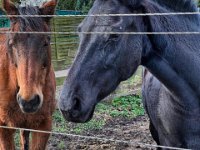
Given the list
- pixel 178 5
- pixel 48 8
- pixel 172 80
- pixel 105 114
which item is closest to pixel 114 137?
pixel 105 114

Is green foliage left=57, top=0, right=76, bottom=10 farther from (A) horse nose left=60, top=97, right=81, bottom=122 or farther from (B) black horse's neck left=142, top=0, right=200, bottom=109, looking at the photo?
(A) horse nose left=60, top=97, right=81, bottom=122

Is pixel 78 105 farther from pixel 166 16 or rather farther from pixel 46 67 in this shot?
pixel 46 67

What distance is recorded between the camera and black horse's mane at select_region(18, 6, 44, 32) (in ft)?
12.3

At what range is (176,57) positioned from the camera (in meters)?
2.72

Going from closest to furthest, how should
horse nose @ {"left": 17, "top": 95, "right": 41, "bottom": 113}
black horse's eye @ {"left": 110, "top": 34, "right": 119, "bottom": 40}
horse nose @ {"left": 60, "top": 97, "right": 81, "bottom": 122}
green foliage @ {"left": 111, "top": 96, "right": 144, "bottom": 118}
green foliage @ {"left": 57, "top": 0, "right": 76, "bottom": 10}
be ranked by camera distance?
horse nose @ {"left": 60, "top": 97, "right": 81, "bottom": 122}, black horse's eye @ {"left": 110, "top": 34, "right": 119, "bottom": 40}, horse nose @ {"left": 17, "top": 95, "right": 41, "bottom": 113}, green foliage @ {"left": 111, "top": 96, "right": 144, "bottom": 118}, green foliage @ {"left": 57, "top": 0, "right": 76, "bottom": 10}

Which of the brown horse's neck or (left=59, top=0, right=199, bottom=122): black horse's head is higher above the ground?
(left=59, top=0, right=199, bottom=122): black horse's head

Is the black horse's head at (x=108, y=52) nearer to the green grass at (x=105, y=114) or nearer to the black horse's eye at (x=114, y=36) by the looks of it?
the black horse's eye at (x=114, y=36)

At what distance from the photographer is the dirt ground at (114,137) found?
5457mm

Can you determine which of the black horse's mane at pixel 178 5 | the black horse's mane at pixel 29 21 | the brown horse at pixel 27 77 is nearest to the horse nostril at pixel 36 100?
the brown horse at pixel 27 77

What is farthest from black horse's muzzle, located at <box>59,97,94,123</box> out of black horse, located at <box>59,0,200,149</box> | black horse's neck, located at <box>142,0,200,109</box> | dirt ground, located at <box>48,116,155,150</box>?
dirt ground, located at <box>48,116,155,150</box>

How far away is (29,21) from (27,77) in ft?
1.82

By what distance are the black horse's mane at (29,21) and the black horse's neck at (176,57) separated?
1.43 metres

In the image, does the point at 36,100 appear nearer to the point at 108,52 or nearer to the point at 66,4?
the point at 108,52

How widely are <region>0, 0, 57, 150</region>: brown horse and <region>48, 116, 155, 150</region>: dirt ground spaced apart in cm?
95
